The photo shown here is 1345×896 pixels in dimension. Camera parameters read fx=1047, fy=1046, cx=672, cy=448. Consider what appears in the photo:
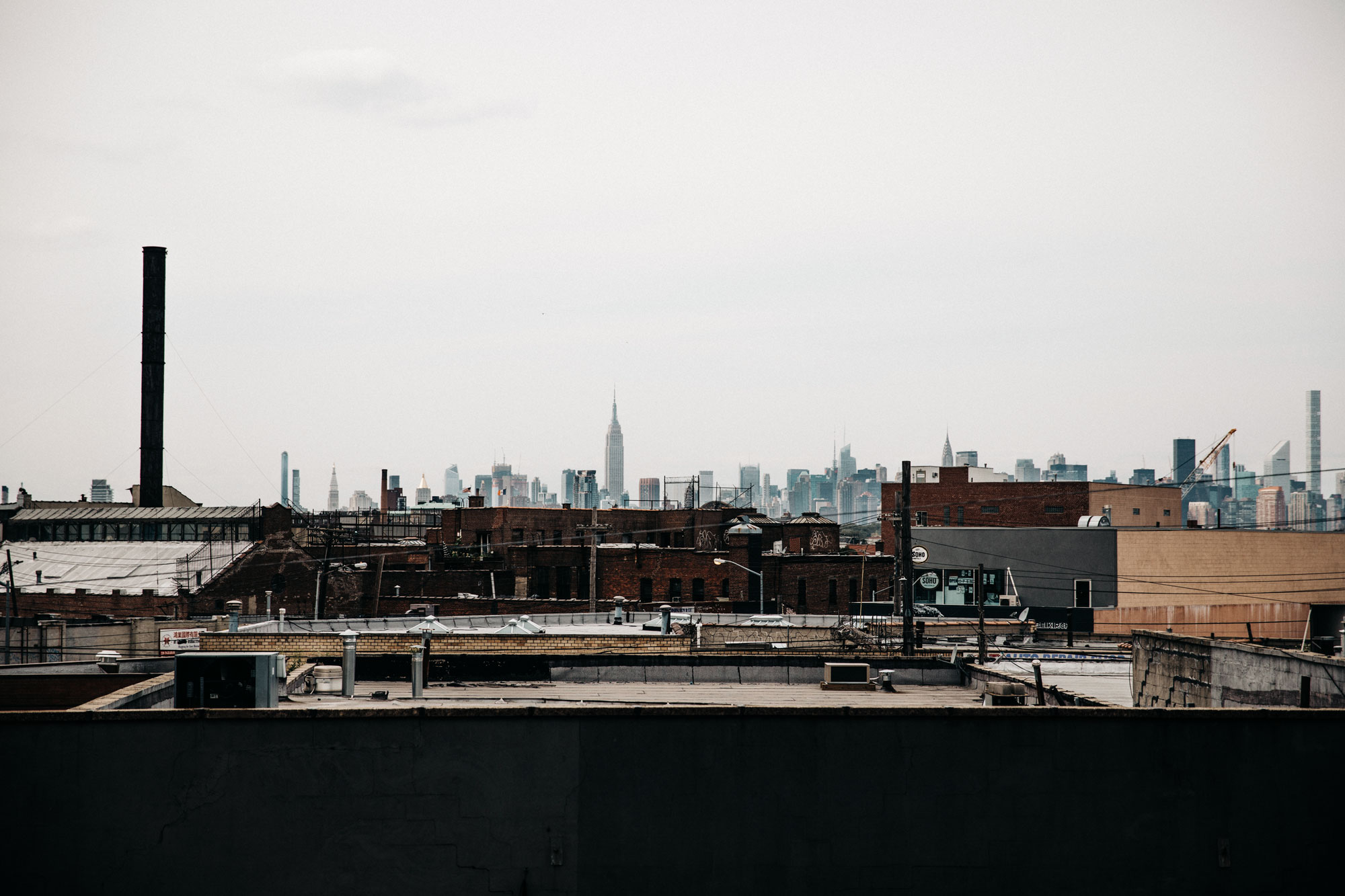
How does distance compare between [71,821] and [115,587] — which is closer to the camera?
[71,821]

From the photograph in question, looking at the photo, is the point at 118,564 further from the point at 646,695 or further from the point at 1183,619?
the point at 1183,619

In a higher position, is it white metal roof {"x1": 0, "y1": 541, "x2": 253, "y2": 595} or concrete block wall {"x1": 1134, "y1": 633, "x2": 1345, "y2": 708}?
concrete block wall {"x1": 1134, "y1": 633, "x2": 1345, "y2": 708}

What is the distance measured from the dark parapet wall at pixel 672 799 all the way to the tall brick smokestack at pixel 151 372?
6998cm

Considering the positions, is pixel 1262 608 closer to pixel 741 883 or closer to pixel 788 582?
pixel 788 582

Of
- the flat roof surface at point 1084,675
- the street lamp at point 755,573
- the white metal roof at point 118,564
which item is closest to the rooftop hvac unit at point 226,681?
the flat roof surface at point 1084,675

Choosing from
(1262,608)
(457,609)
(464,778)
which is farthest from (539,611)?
(464,778)

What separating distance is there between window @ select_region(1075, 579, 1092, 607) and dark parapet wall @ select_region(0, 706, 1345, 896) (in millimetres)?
52904

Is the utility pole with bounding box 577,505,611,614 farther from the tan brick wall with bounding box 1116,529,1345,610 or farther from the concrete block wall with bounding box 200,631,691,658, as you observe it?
the tan brick wall with bounding box 1116,529,1345,610

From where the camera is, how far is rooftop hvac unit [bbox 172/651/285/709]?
16203mm

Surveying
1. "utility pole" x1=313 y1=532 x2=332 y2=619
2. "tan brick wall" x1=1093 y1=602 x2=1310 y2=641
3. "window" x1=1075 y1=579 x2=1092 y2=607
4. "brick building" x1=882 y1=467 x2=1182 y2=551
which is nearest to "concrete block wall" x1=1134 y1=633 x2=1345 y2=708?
"window" x1=1075 y1=579 x2=1092 y2=607

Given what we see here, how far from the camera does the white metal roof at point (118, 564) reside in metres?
67.4

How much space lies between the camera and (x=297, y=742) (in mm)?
14281

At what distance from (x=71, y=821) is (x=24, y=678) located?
5.73 meters

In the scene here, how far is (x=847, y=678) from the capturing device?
976 inches
